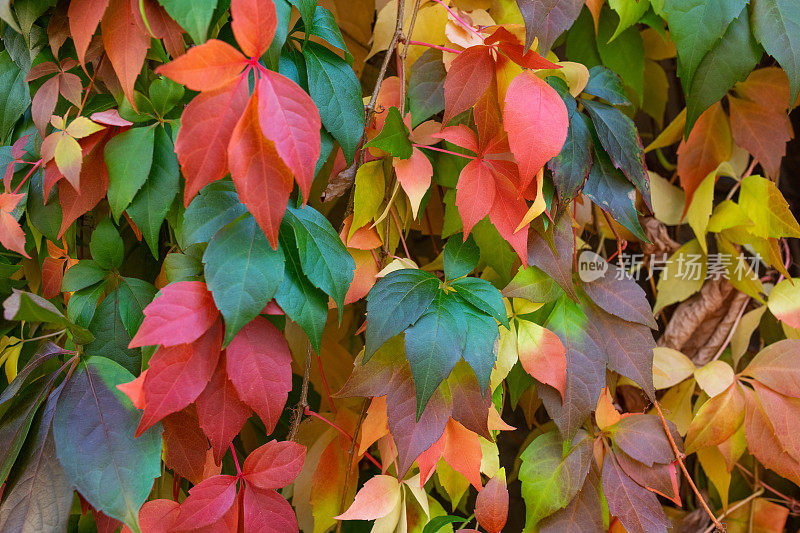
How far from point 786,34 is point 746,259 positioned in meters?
0.35

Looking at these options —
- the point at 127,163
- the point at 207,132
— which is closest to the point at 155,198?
the point at 127,163

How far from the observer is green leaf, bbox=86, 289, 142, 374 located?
0.52 metres

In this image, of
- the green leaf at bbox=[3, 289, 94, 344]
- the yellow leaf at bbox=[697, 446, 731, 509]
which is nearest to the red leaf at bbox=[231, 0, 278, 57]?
the green leaf at bbox=[3, 289, 94, 344]

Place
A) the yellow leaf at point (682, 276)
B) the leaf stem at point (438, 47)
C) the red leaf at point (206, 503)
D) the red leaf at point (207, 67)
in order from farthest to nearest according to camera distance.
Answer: the yellow leaf at point (682, 276), the leaf stem at point (438, 47), the red leaf at point (206, 503), the red leaf at point (207, 67)

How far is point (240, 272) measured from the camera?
443 millimetres

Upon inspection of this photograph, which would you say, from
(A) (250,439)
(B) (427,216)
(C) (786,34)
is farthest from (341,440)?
(C) (786,34)

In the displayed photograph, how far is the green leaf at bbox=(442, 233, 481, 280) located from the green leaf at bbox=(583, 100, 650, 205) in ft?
0.54

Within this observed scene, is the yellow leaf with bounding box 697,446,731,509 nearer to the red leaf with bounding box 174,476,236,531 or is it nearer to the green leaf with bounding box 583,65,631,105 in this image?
the green leaf with bounding box 583,65,631,105

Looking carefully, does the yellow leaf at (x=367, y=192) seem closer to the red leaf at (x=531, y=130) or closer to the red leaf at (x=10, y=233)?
the red leaf at (x=531, y=130)

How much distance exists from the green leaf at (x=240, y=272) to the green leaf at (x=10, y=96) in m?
0.28

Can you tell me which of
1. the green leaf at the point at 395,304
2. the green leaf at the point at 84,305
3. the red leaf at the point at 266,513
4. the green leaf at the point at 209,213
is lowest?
the red leaf at the point at 266,513

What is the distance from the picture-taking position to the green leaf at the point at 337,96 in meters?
0.52

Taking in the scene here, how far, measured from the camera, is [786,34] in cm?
61

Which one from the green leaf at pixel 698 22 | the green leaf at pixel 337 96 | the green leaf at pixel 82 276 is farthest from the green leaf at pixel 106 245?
A: the green leaf at pixel 698 22
